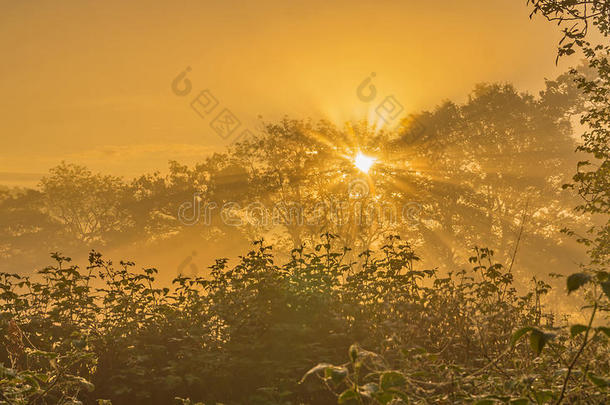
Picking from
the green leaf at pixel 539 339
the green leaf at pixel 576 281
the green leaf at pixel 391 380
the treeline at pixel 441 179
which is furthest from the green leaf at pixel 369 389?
the treeline at pixel 441 179

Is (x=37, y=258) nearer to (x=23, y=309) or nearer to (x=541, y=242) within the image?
(x=541, y=242)

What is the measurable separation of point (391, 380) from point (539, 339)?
2.15 ft

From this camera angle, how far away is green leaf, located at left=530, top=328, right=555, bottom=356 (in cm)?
203

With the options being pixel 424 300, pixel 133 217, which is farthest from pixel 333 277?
pixel 133 217

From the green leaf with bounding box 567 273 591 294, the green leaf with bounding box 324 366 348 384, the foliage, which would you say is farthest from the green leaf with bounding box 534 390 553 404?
the foliage

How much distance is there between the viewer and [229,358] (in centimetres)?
787

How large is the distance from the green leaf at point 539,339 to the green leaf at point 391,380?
0.58m

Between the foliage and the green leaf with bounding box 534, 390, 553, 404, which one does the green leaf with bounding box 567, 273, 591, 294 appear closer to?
the green leaf with bounding box 534, 390, 553, 404

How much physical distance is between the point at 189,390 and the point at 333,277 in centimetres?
309

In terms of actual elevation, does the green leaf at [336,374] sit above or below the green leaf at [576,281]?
below

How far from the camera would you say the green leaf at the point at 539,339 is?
2.03 metres

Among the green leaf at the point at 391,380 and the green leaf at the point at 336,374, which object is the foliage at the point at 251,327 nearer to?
the green leaf at the point at 391,380

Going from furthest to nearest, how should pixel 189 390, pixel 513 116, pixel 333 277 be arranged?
pixel 513 116, pixel 333 277, pixel 189 390

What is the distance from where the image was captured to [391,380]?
7.69ft
